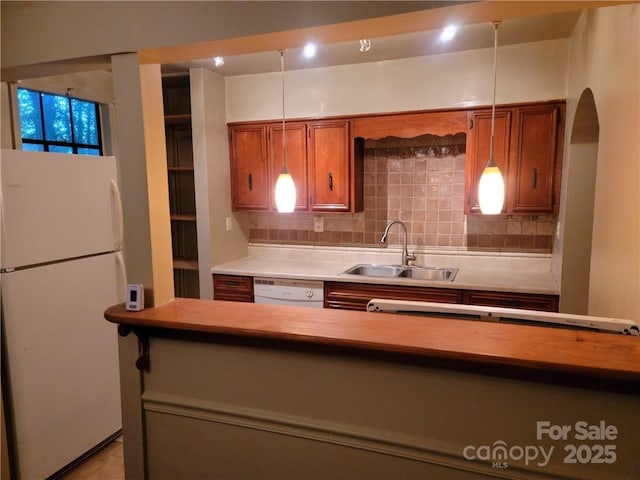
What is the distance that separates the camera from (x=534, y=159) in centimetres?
290

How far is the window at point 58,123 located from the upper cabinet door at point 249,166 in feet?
3.71

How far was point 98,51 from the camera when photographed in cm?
160

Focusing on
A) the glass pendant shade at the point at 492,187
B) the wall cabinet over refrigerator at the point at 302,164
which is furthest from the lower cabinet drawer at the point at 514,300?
the wall cabinet over refrigerator at the point at 302,164

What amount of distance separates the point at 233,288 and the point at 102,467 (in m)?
1.52

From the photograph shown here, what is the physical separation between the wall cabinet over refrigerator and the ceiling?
0.47m

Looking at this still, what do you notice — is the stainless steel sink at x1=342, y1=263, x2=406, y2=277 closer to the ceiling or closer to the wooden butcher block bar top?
the ceiling

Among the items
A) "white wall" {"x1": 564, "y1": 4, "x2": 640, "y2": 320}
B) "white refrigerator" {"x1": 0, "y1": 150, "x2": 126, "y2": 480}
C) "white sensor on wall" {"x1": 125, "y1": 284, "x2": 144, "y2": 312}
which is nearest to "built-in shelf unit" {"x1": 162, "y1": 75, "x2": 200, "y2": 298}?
"white refrigerator" {"x1": 0, "y1": 150, "x2": 126, "y2": 480}

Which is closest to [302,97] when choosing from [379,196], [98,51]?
[379,196]

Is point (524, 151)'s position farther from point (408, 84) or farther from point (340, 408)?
point (340, 408)

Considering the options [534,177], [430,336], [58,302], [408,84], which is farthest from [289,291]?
[430,336]

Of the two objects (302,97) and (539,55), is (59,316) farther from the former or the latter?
(539,55)

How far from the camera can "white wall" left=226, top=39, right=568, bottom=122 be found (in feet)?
9.46

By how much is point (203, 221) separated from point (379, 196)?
5.06ft

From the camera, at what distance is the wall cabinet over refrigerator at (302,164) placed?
338cm
